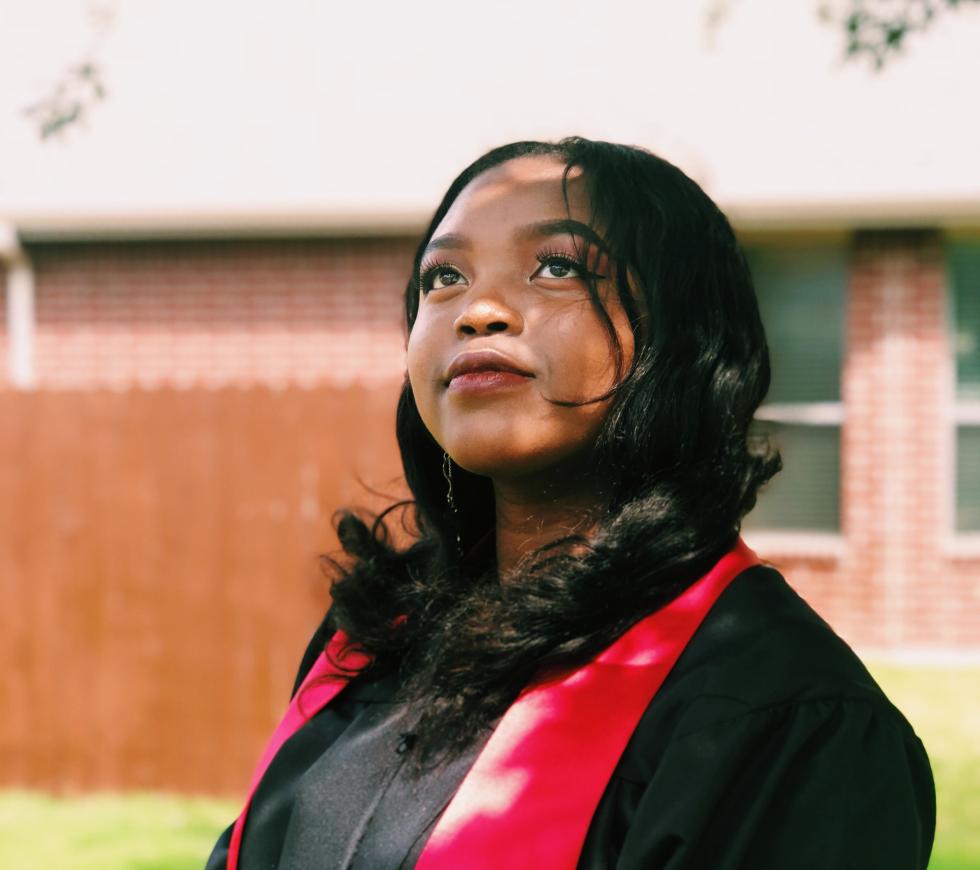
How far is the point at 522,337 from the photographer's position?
167 cm

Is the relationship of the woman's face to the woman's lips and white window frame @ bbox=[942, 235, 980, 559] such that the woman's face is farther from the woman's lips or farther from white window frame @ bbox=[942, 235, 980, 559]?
white window frame @ bbox=[942, 235, 980, 559]

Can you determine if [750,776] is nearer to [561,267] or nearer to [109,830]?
[561,267]

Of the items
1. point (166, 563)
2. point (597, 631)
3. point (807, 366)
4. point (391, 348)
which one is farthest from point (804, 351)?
point (597, 631)

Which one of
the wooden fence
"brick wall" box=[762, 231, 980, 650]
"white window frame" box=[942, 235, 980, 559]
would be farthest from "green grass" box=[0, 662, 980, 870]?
"white window frame" box=[942, 235, 980, 559]

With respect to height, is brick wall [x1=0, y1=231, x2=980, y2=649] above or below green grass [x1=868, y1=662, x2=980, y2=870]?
above

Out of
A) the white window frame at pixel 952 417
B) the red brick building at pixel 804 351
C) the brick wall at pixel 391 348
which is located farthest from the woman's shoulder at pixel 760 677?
the white window frame at pixel 952 417

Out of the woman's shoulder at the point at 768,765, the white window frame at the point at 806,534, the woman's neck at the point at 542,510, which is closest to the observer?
the woman's shoulder at the point at 768,765

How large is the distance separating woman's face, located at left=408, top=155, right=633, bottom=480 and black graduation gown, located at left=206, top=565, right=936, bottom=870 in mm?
296

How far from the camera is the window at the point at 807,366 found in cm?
886

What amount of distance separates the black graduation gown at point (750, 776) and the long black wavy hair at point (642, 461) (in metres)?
0.09

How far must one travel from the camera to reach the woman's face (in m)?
1.66

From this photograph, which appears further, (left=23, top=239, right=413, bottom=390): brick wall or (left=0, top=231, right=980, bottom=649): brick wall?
(left=23, top=239, right=413, bottom=390): brick wall

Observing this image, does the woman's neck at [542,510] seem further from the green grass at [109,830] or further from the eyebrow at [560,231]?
the green grass at [109,830]

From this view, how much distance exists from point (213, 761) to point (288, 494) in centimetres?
123
